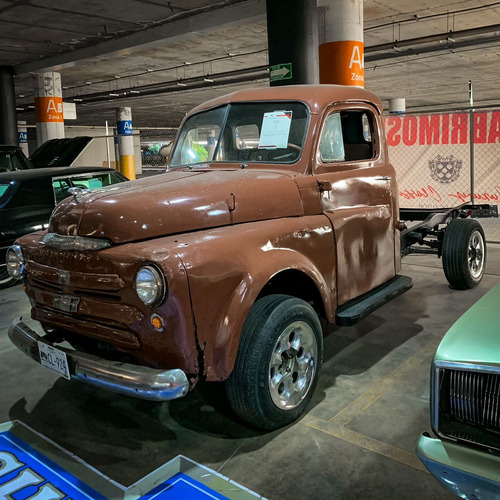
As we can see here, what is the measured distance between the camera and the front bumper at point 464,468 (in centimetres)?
175

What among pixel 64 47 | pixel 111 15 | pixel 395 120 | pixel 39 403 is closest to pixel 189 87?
pixel 64 47

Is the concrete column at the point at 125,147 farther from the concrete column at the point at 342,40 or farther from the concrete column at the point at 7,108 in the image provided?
the concrete column at the point at 342,40

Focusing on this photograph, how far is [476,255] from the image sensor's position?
5633 mm

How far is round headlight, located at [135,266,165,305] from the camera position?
2471 mm

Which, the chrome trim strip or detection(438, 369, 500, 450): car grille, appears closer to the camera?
detection(438, 369, 500, 450): car grille

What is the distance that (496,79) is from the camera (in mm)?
18891

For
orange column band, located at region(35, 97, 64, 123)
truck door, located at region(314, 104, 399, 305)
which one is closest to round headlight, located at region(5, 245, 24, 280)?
truck door, located at region(314, 104, 399, 305)

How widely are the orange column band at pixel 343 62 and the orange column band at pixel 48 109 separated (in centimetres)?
968

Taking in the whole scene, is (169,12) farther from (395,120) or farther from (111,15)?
(395,120)

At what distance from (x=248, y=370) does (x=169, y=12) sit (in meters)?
8.75

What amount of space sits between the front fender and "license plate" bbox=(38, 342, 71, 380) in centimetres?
77

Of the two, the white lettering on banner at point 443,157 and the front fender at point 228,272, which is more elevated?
the white lettering on banner at point 443,157

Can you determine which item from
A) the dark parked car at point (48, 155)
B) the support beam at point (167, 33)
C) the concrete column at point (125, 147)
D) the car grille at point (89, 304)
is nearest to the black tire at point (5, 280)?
the dark parked car at point (48, 155)

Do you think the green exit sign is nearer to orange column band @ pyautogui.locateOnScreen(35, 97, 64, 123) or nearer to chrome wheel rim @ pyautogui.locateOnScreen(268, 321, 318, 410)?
chrome wheel rim @ pyautogui.locateOnScreen(268, 321, 318, 410)
